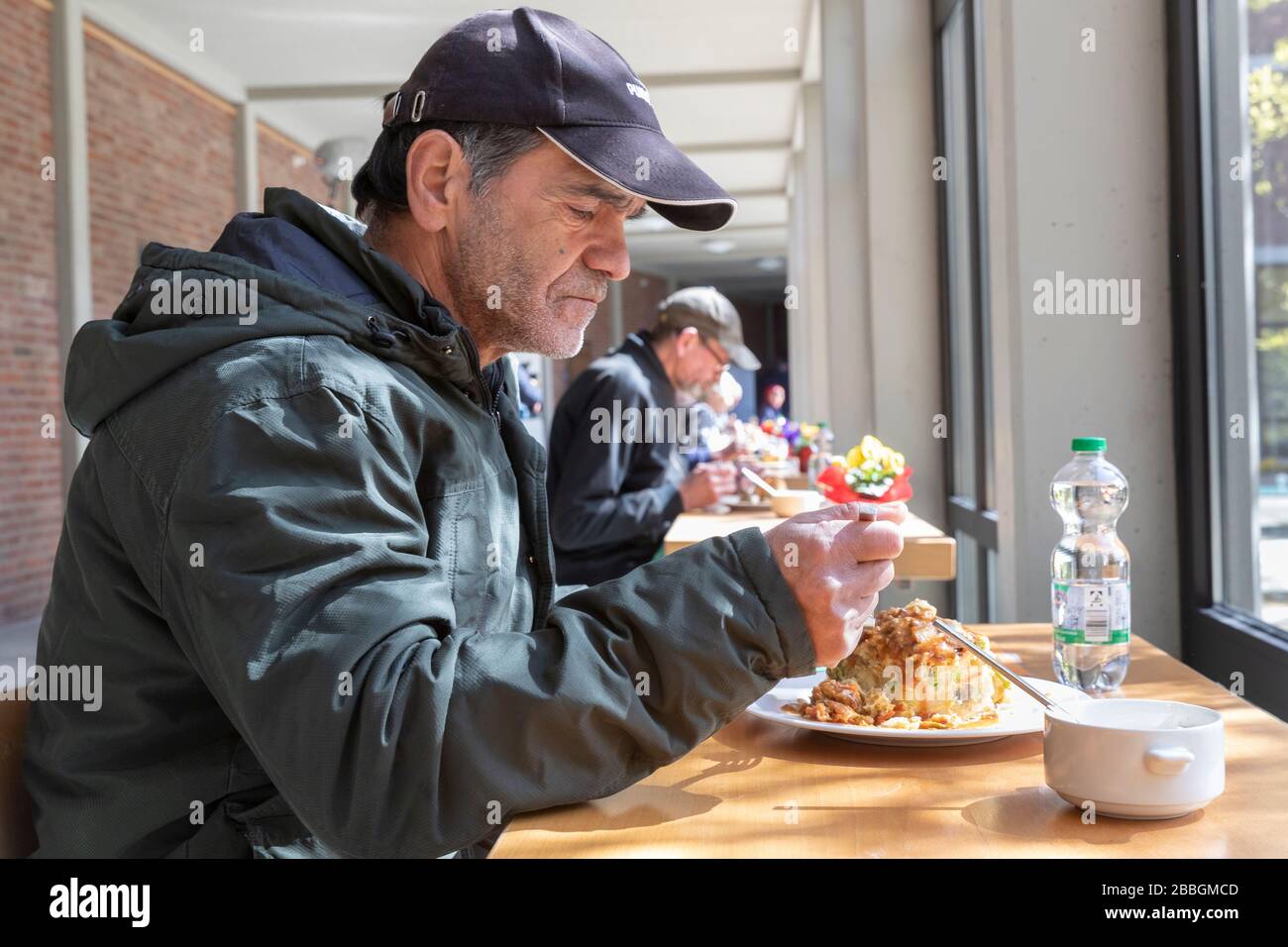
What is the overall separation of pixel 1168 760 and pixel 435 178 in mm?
1024

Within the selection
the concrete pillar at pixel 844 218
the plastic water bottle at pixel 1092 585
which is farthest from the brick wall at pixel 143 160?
the plastic water bottle at pixel 1092 585

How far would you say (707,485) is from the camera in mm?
4434

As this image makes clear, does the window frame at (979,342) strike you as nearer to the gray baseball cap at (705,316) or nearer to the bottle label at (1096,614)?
the gray baseball cap at (705,316)

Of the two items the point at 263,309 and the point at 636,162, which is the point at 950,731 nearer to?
the point at 636,162

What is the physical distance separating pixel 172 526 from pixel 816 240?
7433 mm

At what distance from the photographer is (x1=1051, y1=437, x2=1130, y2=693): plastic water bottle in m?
1.59

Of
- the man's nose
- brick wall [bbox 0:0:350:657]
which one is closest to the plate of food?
the man's nose

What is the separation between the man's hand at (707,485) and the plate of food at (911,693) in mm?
2926

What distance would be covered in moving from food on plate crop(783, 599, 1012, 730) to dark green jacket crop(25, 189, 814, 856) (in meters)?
0.37

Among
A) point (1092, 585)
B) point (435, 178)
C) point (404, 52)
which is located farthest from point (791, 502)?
point (404, 52)

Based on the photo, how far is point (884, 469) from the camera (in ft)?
11.5

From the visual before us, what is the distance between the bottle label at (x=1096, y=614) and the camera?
1.58m

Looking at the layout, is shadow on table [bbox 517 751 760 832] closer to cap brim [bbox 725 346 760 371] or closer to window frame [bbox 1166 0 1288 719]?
window frame [bbox 1166 0 1288 719]
